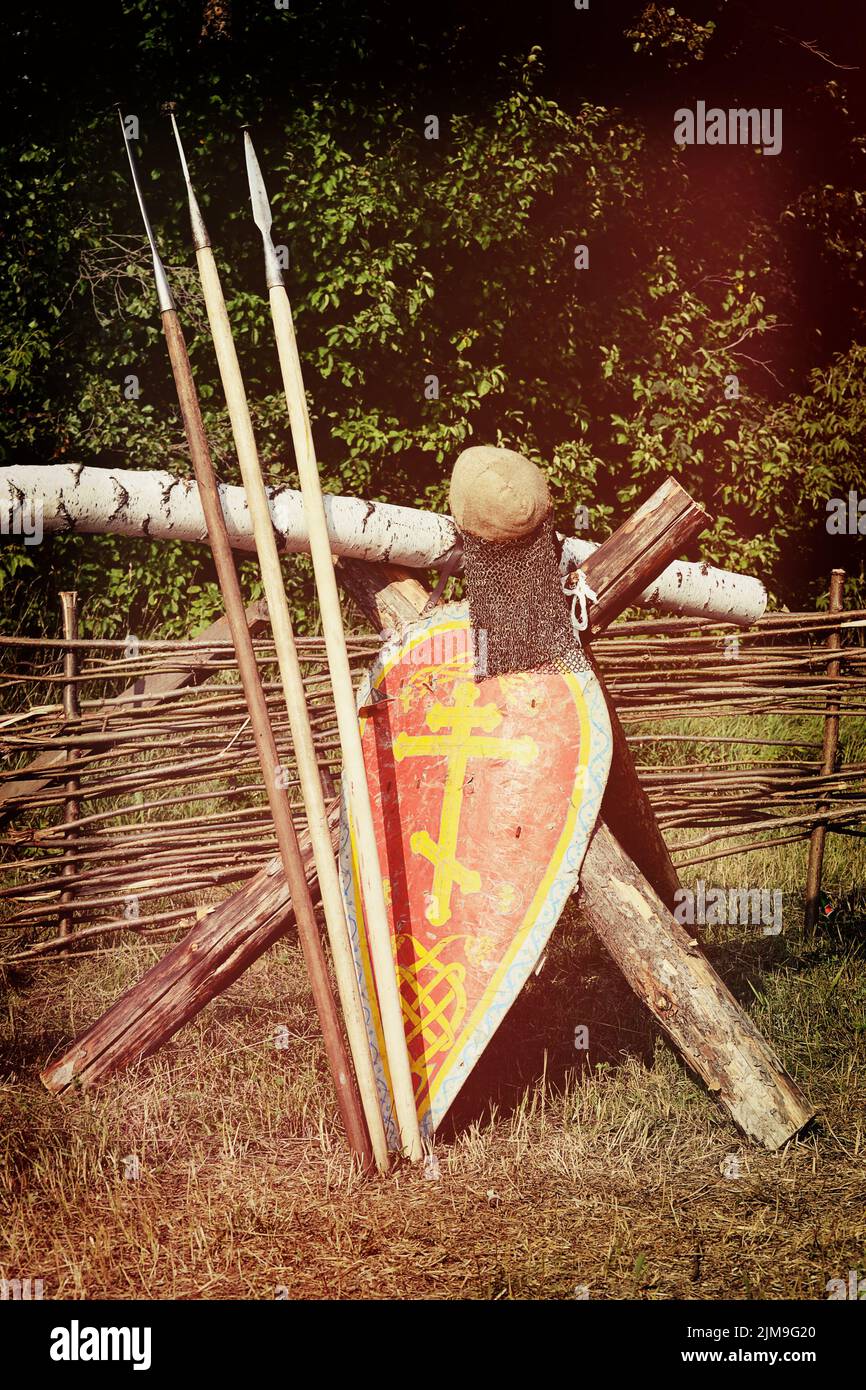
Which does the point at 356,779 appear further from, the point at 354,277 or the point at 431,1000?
the point at 354,277

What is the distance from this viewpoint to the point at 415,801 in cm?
296

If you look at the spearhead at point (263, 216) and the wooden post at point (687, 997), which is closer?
the spearhead at point (263, 216)

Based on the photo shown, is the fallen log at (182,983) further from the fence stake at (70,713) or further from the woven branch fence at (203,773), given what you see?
the fence stake at (70,713)

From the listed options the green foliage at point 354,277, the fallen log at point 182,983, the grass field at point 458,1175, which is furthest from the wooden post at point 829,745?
the green foliage at point 354,277

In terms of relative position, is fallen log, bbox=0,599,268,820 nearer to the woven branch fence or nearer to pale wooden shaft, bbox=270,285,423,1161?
the woven branch fence

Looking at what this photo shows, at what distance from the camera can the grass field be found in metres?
2.47

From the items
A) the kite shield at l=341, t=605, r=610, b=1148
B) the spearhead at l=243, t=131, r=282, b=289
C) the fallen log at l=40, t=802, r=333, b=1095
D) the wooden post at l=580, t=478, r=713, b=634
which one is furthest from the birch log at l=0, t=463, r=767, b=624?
the fallen log at l=40, t=802, r=333, b=1095

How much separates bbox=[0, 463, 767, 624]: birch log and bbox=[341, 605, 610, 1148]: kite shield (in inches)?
13.2

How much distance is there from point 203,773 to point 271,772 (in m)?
1.76

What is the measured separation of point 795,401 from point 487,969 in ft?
24.2

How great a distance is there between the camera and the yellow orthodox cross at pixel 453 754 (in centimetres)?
288

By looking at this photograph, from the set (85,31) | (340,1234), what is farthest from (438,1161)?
(85,31)

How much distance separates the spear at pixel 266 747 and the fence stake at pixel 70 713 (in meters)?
1.58
